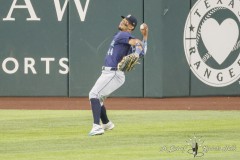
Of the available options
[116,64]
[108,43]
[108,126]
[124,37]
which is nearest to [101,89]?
[116,64]

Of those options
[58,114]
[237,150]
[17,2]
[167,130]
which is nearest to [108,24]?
[17,2]

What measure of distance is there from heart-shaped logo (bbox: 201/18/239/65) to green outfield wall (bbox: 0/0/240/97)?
23mm

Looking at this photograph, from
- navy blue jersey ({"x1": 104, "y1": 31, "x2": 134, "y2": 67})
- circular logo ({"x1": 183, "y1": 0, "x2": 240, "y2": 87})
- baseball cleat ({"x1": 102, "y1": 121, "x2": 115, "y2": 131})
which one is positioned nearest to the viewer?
navy blue jersey ({"x1": 104, "y1": 31, "x2": 134, "y2": 67})

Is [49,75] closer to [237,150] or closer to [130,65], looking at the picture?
[130,65]

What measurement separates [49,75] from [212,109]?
4163 millimetres

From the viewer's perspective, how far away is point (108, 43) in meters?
20.0

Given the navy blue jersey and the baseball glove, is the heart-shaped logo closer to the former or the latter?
the navy blue jersey

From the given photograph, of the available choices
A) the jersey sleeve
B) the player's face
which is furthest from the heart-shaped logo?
the jersey sleeve

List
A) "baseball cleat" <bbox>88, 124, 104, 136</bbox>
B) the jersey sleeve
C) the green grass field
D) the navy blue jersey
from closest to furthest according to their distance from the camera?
the green grass field
"baseball cleat" <bbox>88, 124, 104, 136</bbox>
the jersey sleeve
the navy blue jersey

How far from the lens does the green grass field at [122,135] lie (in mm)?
11266

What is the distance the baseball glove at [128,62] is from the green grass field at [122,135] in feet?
3.38

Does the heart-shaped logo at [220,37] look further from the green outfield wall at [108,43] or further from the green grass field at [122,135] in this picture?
the green grass field at [122,135]

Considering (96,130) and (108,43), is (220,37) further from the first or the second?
(96,130)

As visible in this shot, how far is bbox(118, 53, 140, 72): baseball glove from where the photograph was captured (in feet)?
43.9
